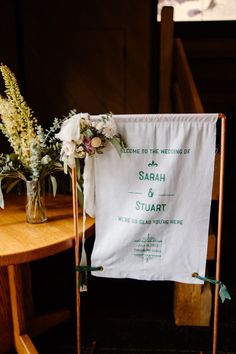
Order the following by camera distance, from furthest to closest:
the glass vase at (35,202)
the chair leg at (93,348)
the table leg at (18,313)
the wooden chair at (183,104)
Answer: the wooden chair at (183,104), the chair leg at (93,348), the table leg at (18,313), the glass vase at (35,202)

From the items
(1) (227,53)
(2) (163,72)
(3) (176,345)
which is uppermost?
(1) (227,53)

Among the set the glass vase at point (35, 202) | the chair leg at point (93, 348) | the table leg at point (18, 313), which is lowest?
the chair leg at point (93, 348)

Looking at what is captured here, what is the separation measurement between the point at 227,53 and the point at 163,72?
1.40 meters

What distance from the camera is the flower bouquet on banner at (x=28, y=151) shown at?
5.17ft

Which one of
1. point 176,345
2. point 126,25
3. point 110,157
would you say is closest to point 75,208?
point 110,157

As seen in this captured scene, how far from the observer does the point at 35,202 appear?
5.57 ft

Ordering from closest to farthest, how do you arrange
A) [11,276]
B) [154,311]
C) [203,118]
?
[203,118] → [11,276] → [154,311]

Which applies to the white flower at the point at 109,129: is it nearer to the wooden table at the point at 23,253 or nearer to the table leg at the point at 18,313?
the wooden table at the point at 23,253

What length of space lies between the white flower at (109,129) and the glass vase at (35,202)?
44 cm

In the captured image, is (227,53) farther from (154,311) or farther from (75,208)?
(75,208)

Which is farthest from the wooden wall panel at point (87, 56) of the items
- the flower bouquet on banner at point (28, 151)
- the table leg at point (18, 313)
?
the table leg at point (18, 313)

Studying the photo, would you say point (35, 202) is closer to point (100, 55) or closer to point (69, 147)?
point (69, 147)

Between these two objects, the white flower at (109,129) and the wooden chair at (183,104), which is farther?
the wooden chair at (183,104)

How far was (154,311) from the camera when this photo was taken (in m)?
2.34
